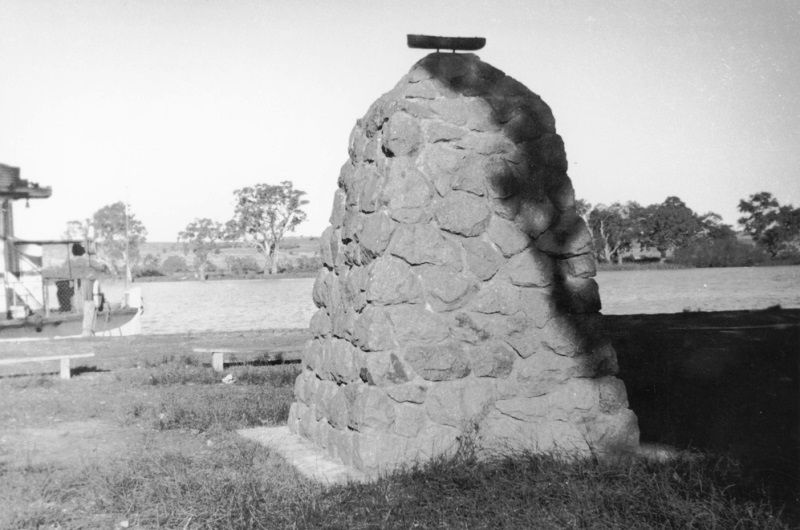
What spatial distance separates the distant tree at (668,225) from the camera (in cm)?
7819

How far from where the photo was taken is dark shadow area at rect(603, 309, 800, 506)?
4754mm

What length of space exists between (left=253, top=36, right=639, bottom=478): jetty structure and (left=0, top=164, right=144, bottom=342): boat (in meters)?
19.7

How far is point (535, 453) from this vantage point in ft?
14.0

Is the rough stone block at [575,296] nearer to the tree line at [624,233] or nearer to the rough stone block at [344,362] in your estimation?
the rough stone block at [344,362]

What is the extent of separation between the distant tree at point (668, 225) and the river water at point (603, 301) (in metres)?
20.3

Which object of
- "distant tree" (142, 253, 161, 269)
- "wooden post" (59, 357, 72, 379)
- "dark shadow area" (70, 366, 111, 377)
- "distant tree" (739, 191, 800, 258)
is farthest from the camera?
"distant tree" (142, 253, 161, 269)

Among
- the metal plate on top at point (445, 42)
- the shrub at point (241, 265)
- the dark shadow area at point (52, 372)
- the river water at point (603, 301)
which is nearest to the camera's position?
the metal plate on top at point (445, 42)

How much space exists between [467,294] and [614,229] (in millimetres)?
77829

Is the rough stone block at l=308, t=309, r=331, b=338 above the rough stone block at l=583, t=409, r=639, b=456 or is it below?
above

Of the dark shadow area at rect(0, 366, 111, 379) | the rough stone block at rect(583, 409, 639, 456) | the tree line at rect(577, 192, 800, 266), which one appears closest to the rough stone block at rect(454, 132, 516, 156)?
the rough stone block at rect(583, 409, 639, 456)

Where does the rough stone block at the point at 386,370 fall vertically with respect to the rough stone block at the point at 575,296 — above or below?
below

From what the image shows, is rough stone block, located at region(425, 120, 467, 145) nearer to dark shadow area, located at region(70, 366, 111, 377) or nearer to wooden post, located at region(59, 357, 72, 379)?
wooden post, located at region(59, 357, 72, 379)

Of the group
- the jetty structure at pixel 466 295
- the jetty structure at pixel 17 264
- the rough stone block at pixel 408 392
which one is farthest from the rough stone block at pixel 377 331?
the jetty structure at pixel 17 264

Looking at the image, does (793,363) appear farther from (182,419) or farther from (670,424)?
(182,419)
